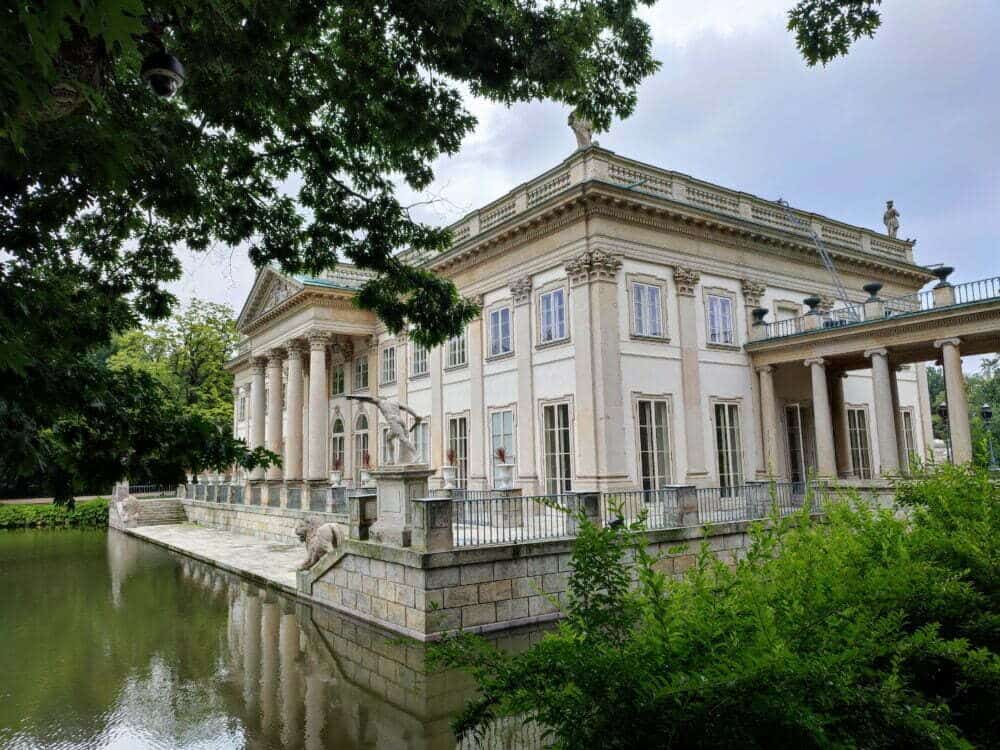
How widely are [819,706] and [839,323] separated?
57.8ft

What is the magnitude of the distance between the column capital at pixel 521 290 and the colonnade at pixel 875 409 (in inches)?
285

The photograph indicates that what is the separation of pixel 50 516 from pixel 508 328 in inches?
1121

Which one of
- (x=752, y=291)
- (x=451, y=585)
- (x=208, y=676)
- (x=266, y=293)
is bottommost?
(x=208, y=676)

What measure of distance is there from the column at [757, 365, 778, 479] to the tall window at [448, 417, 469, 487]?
29.5ft

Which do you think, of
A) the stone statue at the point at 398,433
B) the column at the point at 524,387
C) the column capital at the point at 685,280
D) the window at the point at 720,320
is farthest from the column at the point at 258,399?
the window at the point at 720,320

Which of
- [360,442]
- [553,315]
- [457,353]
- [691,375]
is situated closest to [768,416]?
[691,375]

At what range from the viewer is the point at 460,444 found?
20.8 m

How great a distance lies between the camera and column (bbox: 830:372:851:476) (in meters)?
20.0

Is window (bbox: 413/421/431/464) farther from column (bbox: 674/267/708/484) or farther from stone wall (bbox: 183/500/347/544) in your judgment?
column (bbox: 674/267/708/484)

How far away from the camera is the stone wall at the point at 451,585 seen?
387 inches

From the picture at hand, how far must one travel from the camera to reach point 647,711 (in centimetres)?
260

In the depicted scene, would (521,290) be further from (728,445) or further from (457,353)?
(728,445)

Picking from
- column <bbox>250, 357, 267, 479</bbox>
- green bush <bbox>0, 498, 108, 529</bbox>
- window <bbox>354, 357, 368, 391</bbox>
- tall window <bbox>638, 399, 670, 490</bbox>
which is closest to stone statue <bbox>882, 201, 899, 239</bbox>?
tall window <bbox>638, 399, 670, 490</bbox>

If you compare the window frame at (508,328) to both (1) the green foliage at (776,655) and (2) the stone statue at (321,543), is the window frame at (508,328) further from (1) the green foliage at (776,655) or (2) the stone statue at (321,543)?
(1) the green foliage at (776,655)
